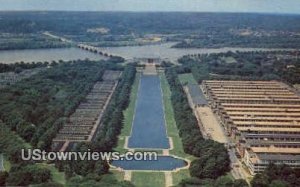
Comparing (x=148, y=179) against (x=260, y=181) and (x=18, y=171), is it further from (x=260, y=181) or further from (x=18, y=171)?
(x=18, y=171)

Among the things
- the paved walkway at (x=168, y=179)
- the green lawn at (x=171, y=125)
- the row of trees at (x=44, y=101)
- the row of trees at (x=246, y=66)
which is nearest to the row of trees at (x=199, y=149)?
the green lawn at (x=171, y=125)

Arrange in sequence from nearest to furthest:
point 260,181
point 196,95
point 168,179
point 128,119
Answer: point 260,181
point 168,179
point 128,119
point 196,95

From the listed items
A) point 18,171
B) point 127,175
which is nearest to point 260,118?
point 127,175

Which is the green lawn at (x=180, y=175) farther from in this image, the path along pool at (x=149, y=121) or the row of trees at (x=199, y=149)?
the path along pool at (x=149, y=121)

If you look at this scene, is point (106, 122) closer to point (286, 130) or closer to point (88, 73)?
point (286, 130)

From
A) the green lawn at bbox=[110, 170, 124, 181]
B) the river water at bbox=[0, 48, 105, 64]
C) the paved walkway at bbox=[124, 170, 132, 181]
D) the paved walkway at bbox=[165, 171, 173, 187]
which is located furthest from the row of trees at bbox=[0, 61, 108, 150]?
the paved walkway at bbox=[165, 171, 173, 187]

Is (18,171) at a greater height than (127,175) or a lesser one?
Answer: greater
